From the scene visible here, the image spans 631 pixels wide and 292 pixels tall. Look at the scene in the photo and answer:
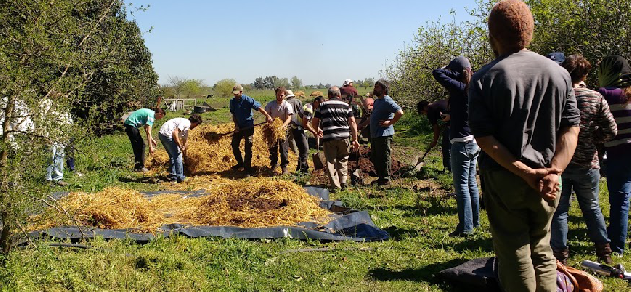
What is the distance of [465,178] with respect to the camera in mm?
5152

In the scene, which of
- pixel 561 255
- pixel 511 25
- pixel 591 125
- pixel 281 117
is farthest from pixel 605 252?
pixel 281 117

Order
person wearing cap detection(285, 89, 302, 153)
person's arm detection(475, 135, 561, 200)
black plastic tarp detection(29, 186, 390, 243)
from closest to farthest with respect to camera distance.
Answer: person's arm detection(475, 135, 561, 200) < black plastic tarp detection(29, 186, 390, 243) < person wearing cap detection(285, 89, 302, 153)

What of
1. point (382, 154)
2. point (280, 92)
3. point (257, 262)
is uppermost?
point (280, 92)

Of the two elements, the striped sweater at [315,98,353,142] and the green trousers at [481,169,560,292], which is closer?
the green trousers at [481,169,560,292]

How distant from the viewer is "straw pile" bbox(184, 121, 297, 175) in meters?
10.7

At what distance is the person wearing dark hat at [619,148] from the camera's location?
4473 millimetres

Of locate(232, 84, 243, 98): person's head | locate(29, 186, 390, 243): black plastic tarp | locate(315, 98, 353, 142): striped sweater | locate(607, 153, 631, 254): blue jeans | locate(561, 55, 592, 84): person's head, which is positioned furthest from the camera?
locate(232, 84, 243, 98): person's head

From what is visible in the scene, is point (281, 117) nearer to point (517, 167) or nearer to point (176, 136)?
point (176, 136)

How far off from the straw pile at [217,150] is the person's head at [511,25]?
758cm

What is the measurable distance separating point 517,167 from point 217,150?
929cm

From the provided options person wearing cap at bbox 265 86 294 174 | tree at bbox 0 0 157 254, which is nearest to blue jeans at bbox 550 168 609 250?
tree at bbox 0 0 157 254

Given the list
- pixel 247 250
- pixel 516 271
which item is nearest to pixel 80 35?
pixel 247 250

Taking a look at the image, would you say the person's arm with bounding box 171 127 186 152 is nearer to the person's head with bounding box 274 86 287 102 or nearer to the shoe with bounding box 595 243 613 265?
the person's head with bounding box 274 86 287 102

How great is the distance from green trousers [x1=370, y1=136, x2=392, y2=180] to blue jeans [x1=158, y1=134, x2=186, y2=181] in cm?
389
